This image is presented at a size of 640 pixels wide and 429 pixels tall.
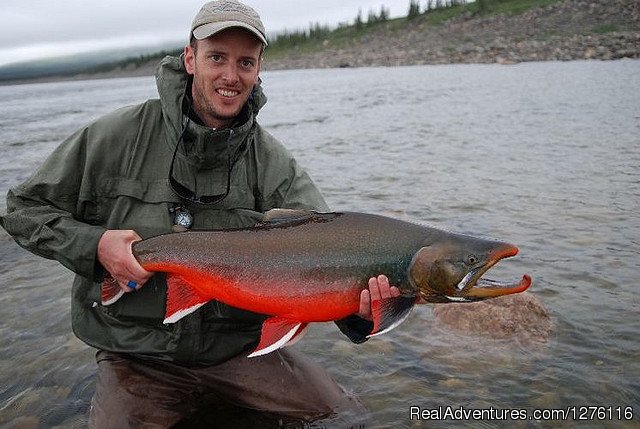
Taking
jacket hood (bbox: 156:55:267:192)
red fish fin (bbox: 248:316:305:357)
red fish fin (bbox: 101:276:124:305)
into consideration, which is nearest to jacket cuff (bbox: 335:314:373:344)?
red fish fin (bbox: 248:316:305:357)

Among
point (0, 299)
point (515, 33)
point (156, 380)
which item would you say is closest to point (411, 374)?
point (156, 380)

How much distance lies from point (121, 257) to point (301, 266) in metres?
0.95

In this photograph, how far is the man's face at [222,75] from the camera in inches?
137

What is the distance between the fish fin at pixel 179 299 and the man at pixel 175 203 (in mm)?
239

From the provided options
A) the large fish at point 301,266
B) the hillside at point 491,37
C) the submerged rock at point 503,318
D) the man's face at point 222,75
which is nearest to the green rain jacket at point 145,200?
the man's face at point 222,75

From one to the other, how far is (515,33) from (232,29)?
49.7 meters

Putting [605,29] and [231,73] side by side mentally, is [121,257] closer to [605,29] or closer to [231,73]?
[231,73]

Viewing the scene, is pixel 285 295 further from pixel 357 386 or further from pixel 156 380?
pixel 357 386

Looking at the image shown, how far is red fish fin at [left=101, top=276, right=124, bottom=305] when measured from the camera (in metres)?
3.24

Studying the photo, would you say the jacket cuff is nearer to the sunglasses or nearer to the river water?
the river water

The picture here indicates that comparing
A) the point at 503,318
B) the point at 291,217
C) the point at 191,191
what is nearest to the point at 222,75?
the point at 191,191

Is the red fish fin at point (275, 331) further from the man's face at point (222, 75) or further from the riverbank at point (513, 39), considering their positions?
the riverbank at point (513, 39)

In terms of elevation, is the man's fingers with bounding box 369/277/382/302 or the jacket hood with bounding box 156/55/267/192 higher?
the jacket hood with bounding box 156/55/267/192

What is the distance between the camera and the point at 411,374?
4312 millimetres
